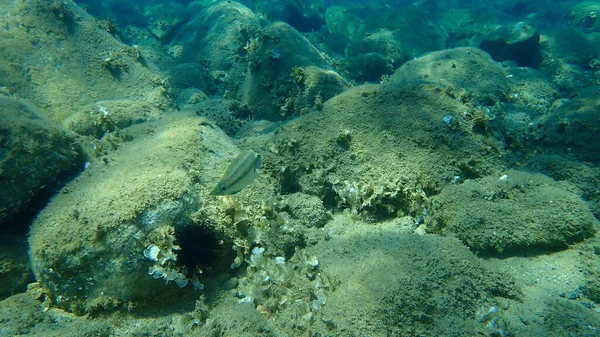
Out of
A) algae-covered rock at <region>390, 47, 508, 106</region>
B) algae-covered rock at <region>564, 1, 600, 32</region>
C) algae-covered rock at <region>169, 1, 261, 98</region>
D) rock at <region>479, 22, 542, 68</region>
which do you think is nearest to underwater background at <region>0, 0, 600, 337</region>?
algae-covered rock at <region>390, 47, 508, 106</region>

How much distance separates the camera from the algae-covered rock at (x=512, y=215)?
3328 mm

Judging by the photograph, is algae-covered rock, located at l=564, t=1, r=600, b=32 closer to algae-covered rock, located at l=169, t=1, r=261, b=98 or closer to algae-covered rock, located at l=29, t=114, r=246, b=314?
algae-covered rock, located at l=169, t=1, r=261, b=98

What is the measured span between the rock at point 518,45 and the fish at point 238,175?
12306 mm

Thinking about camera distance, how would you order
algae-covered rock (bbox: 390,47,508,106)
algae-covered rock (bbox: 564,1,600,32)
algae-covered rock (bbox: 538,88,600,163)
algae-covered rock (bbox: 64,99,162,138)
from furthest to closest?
algae-covered rock (bbox: 564,1,600,32), algae-covered rock (bbox: 390,47,508,106), algae-covered rock (bbox: 64,99,162,138), algae-covered rock (bbox: 538,88,600,163)

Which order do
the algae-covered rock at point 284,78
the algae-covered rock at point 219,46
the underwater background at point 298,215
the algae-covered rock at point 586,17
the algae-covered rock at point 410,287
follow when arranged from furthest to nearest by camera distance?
the algae-covered rock at point 586,17
the algae-covered rock at point 219,46
the algae-covered rock at point 284,78
the underwater background at point 298,215
the algae-covered rock at point 410,287

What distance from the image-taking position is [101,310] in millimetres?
2961

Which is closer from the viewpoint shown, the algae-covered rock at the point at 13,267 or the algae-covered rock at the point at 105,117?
the algae-covered rock at the point at 13,267

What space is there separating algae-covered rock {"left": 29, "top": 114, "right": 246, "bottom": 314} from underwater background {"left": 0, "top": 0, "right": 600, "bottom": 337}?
16 mm

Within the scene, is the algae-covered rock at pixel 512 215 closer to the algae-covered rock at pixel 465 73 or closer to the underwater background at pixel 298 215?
the underwater background at pixel 298 215

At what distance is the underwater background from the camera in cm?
273

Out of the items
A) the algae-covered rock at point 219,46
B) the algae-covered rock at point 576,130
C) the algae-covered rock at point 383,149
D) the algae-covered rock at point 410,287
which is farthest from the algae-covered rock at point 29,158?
the algae-covered rock at point 576,130

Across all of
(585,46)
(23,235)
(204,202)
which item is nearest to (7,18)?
(23,235)

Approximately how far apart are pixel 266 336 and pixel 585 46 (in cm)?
1387

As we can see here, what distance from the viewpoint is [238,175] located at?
2598 mm
